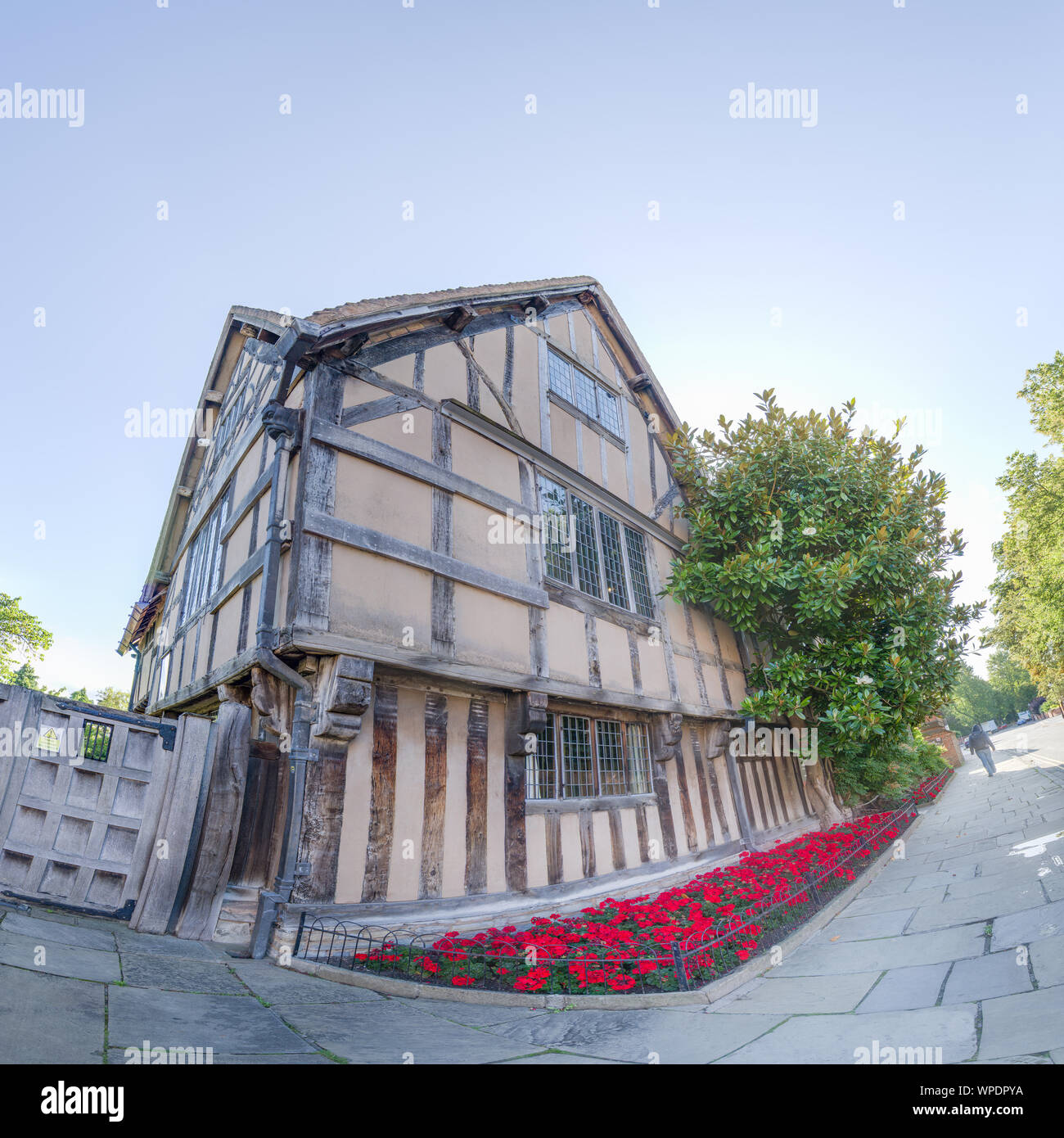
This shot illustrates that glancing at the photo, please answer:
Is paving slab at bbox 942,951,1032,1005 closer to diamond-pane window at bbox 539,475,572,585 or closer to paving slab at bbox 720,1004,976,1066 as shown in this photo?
paving slab at bbox 720,1004,976,1066

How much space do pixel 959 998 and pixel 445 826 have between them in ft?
15.1

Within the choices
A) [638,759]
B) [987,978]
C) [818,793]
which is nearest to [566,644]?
[638,759]

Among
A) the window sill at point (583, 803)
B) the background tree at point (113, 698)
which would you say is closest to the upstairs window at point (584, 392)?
the window sill at point (583, 803)

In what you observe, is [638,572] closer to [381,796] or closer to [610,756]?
[610,756]

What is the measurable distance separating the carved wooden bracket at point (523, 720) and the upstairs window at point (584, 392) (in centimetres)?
552

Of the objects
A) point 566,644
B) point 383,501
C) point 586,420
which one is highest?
point 586,420

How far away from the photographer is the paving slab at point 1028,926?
17.0ft

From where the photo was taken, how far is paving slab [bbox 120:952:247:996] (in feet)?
13.0

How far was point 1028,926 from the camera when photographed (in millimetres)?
5508

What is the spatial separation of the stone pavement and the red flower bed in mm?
341

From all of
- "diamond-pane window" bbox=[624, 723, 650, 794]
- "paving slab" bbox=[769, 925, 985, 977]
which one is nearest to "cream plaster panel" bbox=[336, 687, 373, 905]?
"paving slab" bbox=[769, 925, 985, 977]

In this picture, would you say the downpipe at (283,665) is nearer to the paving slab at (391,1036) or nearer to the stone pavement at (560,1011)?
the stone pavement at (560,1011)

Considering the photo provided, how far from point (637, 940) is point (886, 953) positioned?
228 centimetres
